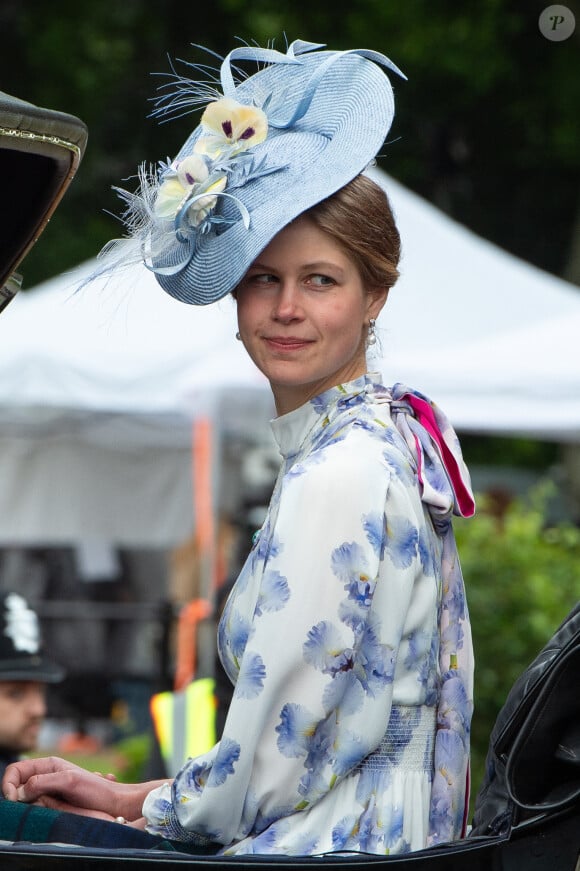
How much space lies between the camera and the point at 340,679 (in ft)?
6.26

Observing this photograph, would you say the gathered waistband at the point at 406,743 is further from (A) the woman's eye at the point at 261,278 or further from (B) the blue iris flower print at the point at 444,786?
(A) the woman's eye at the point at 261,278

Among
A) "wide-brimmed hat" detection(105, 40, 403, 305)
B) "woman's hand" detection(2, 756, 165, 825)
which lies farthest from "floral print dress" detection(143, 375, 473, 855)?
"wide-brimmed hat" detection(105, 40, 403, 305)

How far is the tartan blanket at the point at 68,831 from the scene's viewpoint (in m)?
2.00

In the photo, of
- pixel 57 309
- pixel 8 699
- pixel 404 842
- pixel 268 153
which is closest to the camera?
pixel 404 842

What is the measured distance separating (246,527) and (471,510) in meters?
6.84

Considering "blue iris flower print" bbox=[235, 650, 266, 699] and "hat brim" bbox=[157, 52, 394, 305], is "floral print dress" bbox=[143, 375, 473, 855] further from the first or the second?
"hat brim" bbox=[157, 52, 394, 305]

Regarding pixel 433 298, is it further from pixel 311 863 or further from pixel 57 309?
pixel 311 863

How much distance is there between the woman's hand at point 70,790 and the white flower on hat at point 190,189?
886mm

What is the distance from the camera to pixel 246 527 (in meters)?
8.98

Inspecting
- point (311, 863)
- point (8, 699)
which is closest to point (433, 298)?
point (8, 699)

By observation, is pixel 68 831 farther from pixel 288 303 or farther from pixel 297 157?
pixel 297 157

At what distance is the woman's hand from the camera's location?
82.4 inches

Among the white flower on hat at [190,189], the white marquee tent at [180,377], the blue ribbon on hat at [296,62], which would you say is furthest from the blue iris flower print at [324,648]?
the white marquee tent at [180,377]

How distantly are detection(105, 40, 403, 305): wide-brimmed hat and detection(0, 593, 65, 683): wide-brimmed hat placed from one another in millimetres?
2222
